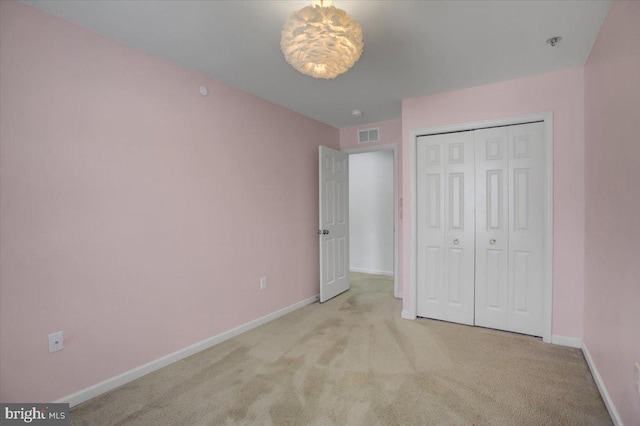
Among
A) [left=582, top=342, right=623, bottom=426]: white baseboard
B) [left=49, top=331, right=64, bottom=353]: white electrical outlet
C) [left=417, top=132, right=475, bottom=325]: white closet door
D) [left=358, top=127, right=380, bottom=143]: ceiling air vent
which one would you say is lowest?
[left=582, top=342, right=623, bottom=426]: white baseboard

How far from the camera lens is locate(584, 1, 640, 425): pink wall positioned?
1.49 m

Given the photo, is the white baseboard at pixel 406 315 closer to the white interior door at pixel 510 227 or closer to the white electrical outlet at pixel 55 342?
the white interior door at pixel 510 227

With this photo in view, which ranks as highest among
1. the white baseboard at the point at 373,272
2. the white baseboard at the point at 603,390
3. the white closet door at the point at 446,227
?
the white closet door at the point at 446,227

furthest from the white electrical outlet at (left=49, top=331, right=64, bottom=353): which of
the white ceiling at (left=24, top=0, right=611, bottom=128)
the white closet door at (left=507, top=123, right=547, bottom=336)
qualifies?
the white closet door at (left=507, top=123, right=547, bottom=336)

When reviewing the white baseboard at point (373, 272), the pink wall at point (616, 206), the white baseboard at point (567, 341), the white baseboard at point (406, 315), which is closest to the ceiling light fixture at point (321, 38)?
the pink wall at point (616, 206)

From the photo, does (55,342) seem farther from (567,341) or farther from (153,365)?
(567,341)

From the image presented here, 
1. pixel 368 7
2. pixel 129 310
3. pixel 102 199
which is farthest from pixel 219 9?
pixel 129 310

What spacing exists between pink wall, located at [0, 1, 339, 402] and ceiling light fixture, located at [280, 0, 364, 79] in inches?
55.6

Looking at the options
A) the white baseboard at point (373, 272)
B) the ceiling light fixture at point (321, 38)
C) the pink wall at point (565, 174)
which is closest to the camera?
the ceiling light fixture at point (321, 38)

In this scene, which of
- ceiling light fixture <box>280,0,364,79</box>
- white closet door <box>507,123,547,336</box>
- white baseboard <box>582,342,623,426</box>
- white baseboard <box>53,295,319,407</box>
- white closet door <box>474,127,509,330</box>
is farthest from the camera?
white closet door <box>474,127,509,330</box>

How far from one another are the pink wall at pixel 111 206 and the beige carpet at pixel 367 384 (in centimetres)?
36

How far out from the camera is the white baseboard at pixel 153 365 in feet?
6.53

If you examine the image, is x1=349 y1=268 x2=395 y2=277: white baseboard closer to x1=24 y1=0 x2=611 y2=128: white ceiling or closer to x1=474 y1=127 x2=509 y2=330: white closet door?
x1=474 y1=127 x2=509 y2=330: white closet door

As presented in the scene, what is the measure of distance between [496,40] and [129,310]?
10.9 feet
